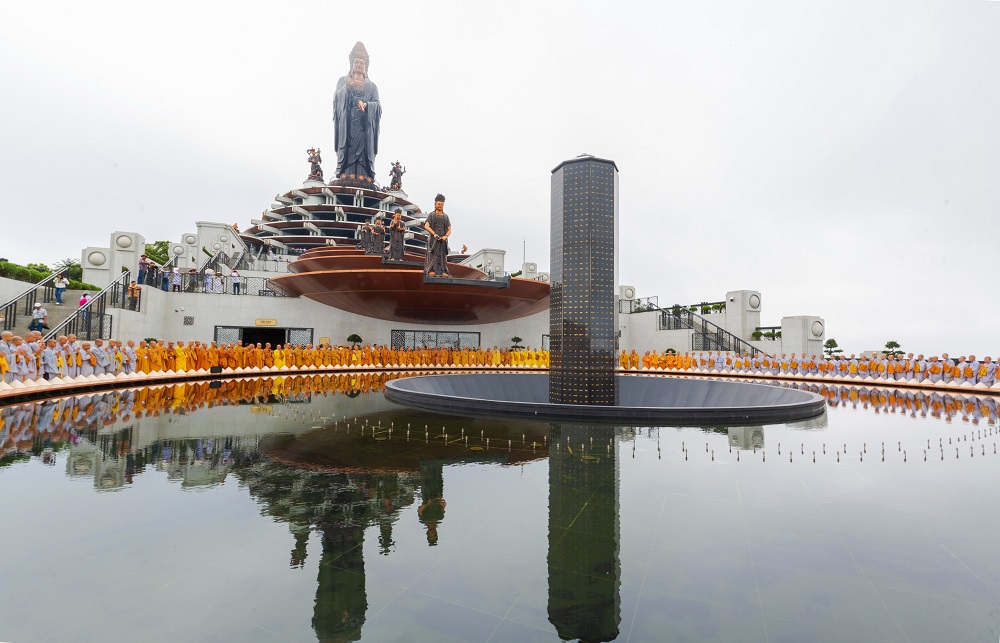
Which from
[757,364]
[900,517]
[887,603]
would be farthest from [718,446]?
[757,364]

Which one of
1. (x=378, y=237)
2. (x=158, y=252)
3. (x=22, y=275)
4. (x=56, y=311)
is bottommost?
(x=56, y=311)

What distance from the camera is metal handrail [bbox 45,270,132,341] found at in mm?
16172

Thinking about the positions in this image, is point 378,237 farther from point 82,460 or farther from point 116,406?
point 82,460

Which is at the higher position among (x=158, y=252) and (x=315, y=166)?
(x=315, y=166)

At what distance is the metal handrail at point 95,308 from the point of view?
16172 mm

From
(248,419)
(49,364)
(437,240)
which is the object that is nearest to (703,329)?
(437,240)

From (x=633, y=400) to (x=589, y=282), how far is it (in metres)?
4.79

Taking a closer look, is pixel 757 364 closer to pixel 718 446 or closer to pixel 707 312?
pixel 707 312

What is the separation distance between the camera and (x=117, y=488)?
4.49m

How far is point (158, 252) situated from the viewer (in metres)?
45.0

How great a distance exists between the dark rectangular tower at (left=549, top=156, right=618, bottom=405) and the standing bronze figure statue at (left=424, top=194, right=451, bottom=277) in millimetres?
7217

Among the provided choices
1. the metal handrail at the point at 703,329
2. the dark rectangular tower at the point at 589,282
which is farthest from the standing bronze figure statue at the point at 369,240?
the metal handrail at the point at 703,329

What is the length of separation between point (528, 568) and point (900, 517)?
345 centimetres

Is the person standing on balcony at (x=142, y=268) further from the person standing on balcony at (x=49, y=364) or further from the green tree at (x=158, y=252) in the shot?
the green tree at (x=158, y=252)
